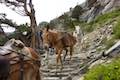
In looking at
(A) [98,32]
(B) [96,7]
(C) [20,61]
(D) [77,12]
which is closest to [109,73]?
(C) [20,61]

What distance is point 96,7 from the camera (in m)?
40.7

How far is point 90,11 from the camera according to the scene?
4188 centimetres

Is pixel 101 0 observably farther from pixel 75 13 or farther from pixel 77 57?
pixel 77 57

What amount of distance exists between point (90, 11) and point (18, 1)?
1754cm

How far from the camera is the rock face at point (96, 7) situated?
3616cm

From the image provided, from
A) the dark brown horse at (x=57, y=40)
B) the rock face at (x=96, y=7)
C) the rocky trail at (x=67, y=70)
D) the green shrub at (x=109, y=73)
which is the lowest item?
the green shrub at (x=109, y=73)

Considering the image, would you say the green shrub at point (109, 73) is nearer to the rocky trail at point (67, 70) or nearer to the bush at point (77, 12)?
the rocky trail at point (67, 70)

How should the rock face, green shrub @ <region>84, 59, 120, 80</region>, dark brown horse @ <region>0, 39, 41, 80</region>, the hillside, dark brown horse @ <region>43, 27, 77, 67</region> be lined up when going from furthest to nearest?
the rock face
dark brown horse @ <region>43, 27, 77, 67</region>
the hillside
green shrub @ <region>84, 59, 120, 80</region>
dark brown horse @ <region>0, 39, 41, 80</region>

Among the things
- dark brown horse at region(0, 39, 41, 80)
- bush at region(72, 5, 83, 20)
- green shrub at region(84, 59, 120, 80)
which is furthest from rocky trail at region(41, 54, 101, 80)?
bush at region(72, 5, 83, 20)

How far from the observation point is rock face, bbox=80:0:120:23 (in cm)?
3616

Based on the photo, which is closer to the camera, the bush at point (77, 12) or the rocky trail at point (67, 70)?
the rocky trail at point (67, 70)

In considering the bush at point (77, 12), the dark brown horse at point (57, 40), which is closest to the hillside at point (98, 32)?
the bush at point (77, 12)

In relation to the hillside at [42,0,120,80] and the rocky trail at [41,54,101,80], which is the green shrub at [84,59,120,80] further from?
the rocky trail at [41,54,101,80]

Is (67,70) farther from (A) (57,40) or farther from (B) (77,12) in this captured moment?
(B) (77,12)
